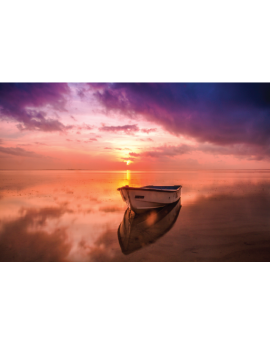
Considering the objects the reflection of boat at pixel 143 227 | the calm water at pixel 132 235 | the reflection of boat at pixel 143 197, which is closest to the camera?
the calm water at pixel 132 235

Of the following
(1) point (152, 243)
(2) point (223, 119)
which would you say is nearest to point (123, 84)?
(2) point (223, 119)

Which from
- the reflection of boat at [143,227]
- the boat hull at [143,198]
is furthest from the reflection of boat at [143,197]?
the reflection of boat at [143,227]

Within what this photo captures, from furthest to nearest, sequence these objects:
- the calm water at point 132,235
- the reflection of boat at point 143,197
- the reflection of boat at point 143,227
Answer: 1. the reflection of boat at point 143,197
2. the reflection of boat at point 143,227
3. the calm water at point 132,235

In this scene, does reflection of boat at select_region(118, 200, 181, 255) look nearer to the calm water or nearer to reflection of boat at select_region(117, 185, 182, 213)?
the calm water

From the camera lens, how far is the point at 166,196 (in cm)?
685

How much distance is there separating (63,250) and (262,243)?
4.59m

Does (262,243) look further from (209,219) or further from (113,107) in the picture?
(113,107)

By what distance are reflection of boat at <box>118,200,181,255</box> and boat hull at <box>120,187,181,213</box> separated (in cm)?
31

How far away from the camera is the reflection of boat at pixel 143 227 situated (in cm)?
441

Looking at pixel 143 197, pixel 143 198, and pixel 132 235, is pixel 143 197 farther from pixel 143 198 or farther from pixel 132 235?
pixel 132 235

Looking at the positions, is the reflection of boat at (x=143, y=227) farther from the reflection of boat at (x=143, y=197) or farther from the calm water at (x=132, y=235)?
the reflection of boat at (x=143, y=197)

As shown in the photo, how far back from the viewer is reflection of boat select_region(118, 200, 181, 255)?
4.41m

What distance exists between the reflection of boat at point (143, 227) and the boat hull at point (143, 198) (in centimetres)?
31

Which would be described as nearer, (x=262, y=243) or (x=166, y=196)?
(x=262, y=243)
